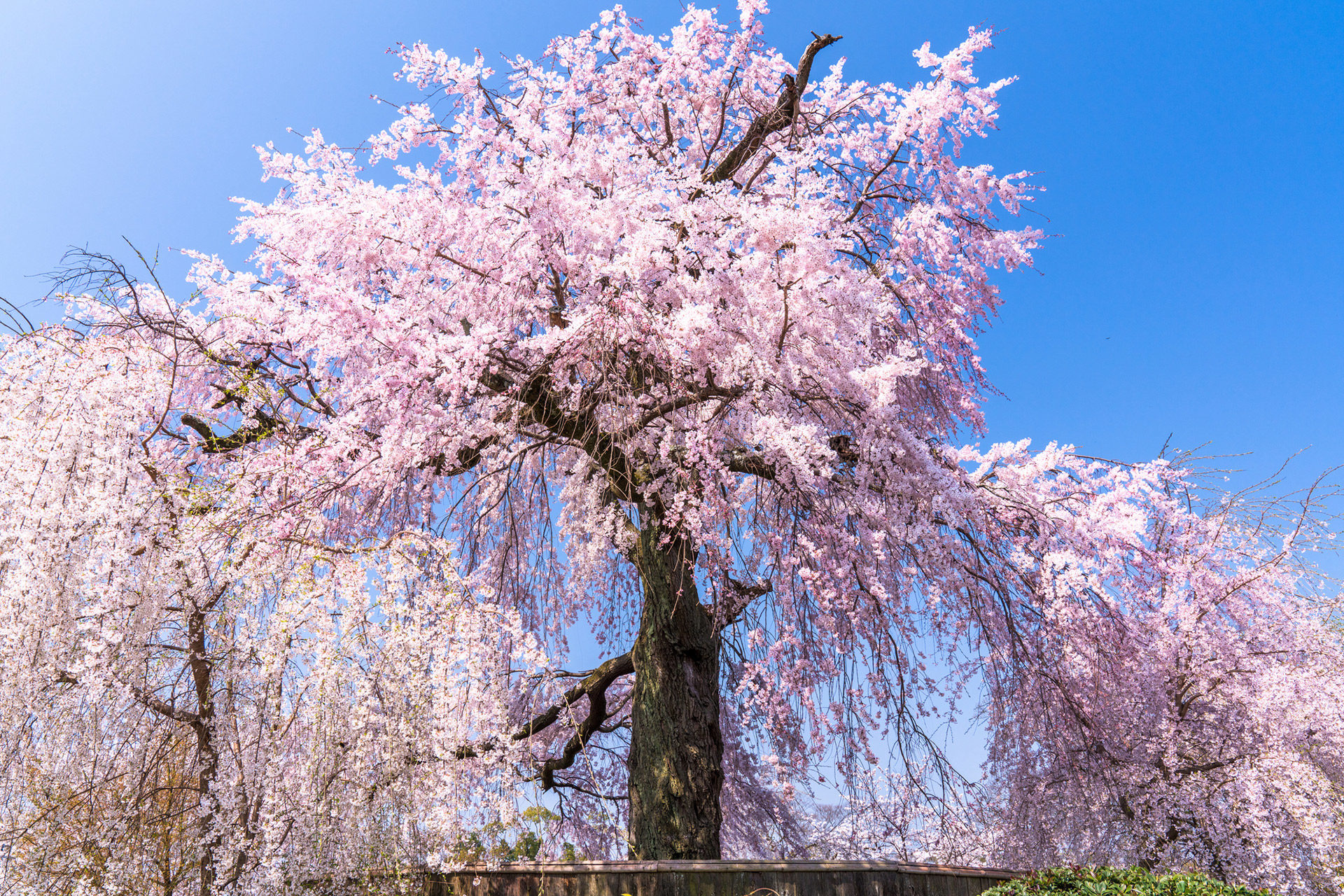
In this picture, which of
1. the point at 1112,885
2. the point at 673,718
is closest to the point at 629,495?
the point at 673,718

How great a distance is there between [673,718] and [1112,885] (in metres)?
3.22

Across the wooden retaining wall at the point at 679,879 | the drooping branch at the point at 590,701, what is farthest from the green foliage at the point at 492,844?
the drooping branch at the point at 590,701

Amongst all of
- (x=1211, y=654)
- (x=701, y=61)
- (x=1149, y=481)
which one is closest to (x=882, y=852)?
(x=1211, y=654)

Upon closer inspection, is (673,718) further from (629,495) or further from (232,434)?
(232,434)

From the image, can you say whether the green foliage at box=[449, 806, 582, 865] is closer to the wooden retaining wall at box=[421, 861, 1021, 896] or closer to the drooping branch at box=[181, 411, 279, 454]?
the wooden retaining wall at box=[421, 861, 1021, 896]

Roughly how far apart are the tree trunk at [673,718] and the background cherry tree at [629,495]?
0.03 meters

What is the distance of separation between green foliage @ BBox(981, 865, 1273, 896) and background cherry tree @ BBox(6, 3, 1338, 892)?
1.63 metres

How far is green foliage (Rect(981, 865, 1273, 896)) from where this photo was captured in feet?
15.9

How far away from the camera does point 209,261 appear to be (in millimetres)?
7500

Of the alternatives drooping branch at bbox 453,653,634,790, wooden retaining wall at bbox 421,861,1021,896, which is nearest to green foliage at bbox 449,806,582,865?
wooden retaining wall at bbox 421,861,1021,896

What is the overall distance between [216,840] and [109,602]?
1.64 m

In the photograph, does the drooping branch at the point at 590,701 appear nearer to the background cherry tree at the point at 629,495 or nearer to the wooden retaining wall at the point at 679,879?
the background cherry tree at the point at 629,495

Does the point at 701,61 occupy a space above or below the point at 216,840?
above

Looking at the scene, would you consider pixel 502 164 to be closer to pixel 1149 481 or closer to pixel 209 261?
pixel 209 261
